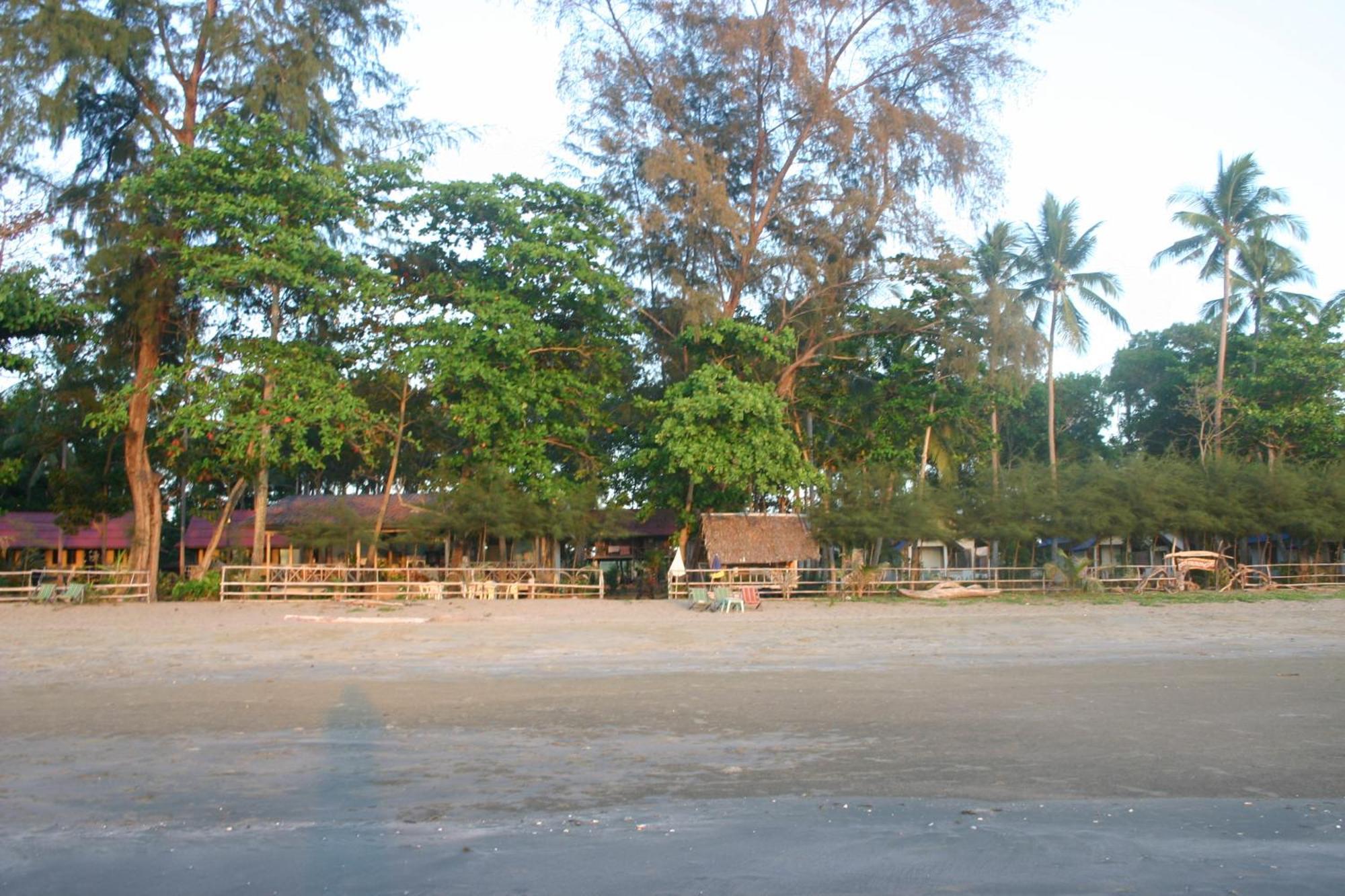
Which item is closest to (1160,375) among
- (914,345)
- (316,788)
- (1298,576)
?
(1298,576)

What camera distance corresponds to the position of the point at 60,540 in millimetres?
40312

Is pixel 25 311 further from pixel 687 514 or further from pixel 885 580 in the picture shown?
pixel 885 580

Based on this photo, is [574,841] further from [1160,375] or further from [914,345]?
[1160,375]

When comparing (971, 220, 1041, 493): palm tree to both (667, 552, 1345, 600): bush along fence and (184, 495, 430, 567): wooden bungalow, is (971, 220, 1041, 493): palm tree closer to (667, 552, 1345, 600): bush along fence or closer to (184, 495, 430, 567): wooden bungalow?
(667, 552, 1345, 600): bush along fence

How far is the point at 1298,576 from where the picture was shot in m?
34.1

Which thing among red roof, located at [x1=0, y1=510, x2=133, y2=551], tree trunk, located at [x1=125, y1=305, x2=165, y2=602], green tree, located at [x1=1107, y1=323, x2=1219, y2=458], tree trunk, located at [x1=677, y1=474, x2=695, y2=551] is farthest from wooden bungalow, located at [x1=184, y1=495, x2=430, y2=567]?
green tree, located at [x1=1107, y1=323, x2=1219, y2=458]

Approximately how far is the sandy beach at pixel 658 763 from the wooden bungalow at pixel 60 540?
2648 centimetres

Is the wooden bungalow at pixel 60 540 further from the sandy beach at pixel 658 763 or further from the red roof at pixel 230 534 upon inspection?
the sandy beach at pixel 658 763

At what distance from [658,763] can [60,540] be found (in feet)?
126

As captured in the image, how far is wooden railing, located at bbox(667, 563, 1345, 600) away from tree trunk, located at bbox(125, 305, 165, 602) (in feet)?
43.9

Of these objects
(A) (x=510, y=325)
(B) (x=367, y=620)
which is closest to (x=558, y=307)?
(A) (x=510, y=325)

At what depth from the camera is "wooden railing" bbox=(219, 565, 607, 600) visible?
28.4 meters

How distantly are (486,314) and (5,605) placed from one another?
41.3ft

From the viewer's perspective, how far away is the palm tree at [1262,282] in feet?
131
